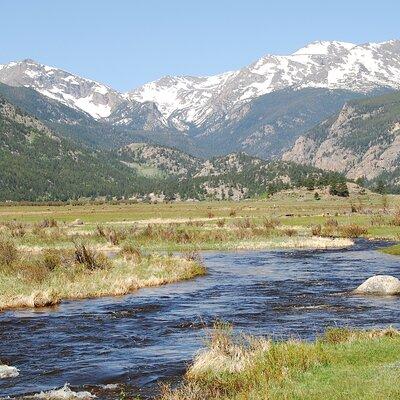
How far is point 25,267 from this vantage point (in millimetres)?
47562

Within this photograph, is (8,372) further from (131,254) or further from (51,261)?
(131,254)

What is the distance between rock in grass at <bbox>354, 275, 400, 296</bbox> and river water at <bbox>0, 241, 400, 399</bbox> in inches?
51.3

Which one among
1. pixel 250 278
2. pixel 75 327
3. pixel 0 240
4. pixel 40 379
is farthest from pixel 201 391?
pixel 0 240

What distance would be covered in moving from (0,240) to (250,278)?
2113 cm

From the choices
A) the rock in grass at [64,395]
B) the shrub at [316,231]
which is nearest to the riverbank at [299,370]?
the rock in grass at [64,395]

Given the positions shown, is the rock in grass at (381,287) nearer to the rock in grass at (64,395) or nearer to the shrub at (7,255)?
the rock in grass at (64,395)

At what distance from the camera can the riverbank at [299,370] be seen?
17.9 meters

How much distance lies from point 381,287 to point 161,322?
49.7ft

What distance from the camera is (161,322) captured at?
34406 mm

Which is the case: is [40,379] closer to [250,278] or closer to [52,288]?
[52,288]

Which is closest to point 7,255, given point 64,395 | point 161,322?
point 161,322

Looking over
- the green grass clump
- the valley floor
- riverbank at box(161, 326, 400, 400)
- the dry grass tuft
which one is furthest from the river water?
the dry grass tuft

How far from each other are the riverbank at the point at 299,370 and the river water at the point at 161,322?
1.83m

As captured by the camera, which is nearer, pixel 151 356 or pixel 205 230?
pixel 151 356
